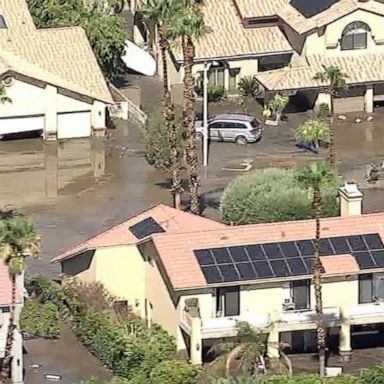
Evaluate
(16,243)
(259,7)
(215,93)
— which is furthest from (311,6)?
(16,243)

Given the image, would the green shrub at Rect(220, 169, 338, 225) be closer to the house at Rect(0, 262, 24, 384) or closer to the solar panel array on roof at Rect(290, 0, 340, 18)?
the house at Rect(0, 262, 24, 384)

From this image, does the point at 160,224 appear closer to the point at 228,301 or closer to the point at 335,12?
the point at 228,301

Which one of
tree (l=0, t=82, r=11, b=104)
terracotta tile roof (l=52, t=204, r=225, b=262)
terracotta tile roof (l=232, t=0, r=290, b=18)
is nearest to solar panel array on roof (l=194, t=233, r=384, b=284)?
terracotta tile roof (l=52, t=204, r=225, b=262)

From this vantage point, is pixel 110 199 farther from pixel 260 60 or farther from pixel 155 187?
pixel 260 60

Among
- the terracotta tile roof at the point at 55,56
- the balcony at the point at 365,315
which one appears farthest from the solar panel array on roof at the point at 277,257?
the terracotta tile roof at the point at 55,56

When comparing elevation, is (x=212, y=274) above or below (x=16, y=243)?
below
